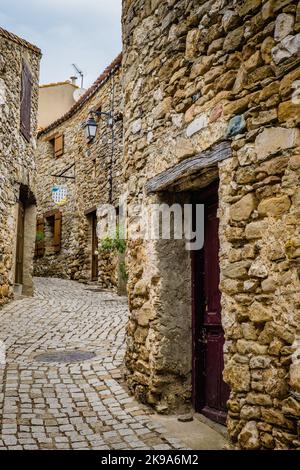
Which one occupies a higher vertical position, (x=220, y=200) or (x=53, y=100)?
(x=53, y=100)

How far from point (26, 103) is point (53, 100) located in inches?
364

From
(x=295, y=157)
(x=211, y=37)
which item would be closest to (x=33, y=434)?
(x=295, y=157)

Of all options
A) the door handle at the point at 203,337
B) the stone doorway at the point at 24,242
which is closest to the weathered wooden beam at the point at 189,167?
the door handle at the point at 203,337

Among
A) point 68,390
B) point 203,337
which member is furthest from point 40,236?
point 203,337

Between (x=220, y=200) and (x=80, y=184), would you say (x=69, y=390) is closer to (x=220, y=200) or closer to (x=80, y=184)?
(x=220, y=200)

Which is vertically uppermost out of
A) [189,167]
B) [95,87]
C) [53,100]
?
[53,100]

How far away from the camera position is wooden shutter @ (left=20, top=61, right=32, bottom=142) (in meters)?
8.79

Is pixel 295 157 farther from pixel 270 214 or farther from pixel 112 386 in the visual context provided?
pixel 112 386

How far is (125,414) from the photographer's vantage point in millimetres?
3547

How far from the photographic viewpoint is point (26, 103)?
9141 mm

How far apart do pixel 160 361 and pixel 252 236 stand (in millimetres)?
1519

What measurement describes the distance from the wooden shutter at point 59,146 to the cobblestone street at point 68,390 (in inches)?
321

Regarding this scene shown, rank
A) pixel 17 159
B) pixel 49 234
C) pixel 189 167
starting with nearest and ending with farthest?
pixel 189 167 → pixel 17 159 → pixel 49 234

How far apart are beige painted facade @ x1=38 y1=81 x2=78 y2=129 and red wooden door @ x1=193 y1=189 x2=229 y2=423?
15.4 meters
